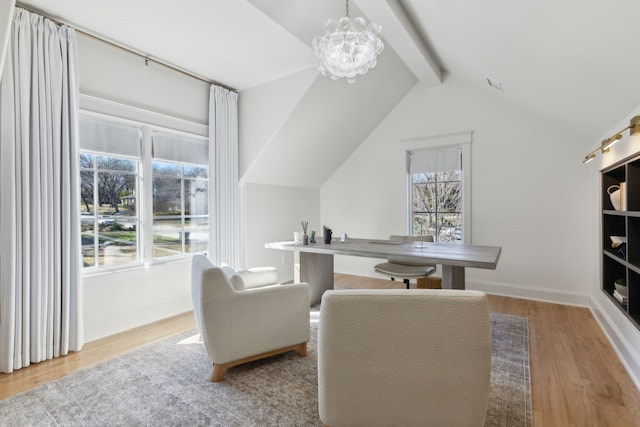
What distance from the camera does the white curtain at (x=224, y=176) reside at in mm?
3795

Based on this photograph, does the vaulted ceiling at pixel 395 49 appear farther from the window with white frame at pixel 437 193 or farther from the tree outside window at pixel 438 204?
the tree outside window at pixel 438 204

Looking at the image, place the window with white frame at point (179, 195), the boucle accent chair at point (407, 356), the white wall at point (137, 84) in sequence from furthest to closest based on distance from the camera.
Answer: the window with white frame at point (179, 195) → the white wall at point (137, 84) → the boucle accent chair at point (407, 356)

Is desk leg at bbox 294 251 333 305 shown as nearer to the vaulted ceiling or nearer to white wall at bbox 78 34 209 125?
the vaulted ceiling

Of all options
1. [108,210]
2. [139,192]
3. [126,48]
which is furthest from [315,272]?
[126,48]

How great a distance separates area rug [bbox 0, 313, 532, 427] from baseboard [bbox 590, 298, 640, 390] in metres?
0.61

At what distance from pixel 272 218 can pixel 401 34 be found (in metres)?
2.88

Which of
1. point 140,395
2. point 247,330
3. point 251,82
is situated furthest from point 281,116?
point 140,395

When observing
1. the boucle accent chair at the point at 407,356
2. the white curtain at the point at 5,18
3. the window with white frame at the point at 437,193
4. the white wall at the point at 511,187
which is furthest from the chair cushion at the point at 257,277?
the window with white frame at the point at 437,193

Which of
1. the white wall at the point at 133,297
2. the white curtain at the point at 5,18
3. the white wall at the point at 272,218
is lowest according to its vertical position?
the white wall at the point at 133,297

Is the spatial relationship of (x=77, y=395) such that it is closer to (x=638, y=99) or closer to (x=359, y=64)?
(x=359, y=64)

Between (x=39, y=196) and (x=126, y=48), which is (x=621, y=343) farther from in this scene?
(x=126, y=48)

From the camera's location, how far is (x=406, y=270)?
333 cm

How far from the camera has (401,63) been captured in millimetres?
3877

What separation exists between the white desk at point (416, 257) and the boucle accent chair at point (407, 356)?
981 mm
